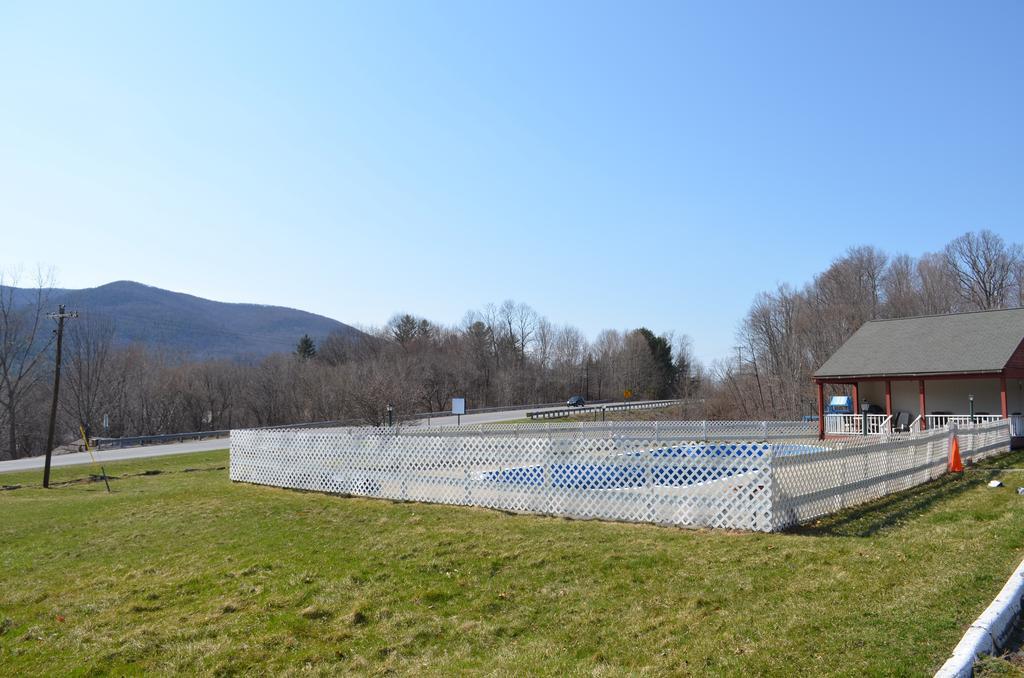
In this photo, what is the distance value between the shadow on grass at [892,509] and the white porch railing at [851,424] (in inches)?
426

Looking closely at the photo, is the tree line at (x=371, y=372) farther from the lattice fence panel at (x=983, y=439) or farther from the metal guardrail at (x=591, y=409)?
the lattice fence panel at (x=983, y=439)

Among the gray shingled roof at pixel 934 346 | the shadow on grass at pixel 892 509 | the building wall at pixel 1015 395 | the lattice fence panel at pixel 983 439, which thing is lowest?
the shadow on grass at pixel 892 509

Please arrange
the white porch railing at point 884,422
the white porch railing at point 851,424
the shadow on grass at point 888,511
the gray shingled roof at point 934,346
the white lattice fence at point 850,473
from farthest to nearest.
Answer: the white porch railing at point 851,424, the gray shingled roof at point 934,346, the white porch railing at point 884,422, the white lattice fence at point 850,473, the shadow on grass at point 888,511

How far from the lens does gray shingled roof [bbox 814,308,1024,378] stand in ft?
→ 75.4

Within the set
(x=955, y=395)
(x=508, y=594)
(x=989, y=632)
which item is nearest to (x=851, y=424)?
(x=955, y=395)

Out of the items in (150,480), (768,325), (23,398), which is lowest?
(150,480)

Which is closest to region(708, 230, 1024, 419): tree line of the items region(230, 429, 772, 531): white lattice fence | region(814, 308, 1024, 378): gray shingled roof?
region(814, 308, 1024, 378): gray shingled roof

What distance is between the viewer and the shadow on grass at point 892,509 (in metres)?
8.54

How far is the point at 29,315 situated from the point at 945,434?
6819cm

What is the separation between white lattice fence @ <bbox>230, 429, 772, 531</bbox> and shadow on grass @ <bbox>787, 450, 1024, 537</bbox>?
3.29 ft

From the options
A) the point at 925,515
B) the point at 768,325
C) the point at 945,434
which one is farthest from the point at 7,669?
the point at 768,325

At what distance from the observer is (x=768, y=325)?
6162cm

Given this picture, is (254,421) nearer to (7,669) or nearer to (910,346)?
(910,346)

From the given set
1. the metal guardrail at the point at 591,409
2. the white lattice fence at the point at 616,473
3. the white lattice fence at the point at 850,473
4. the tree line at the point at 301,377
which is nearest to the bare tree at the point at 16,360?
the tree line at the point at 301,377
